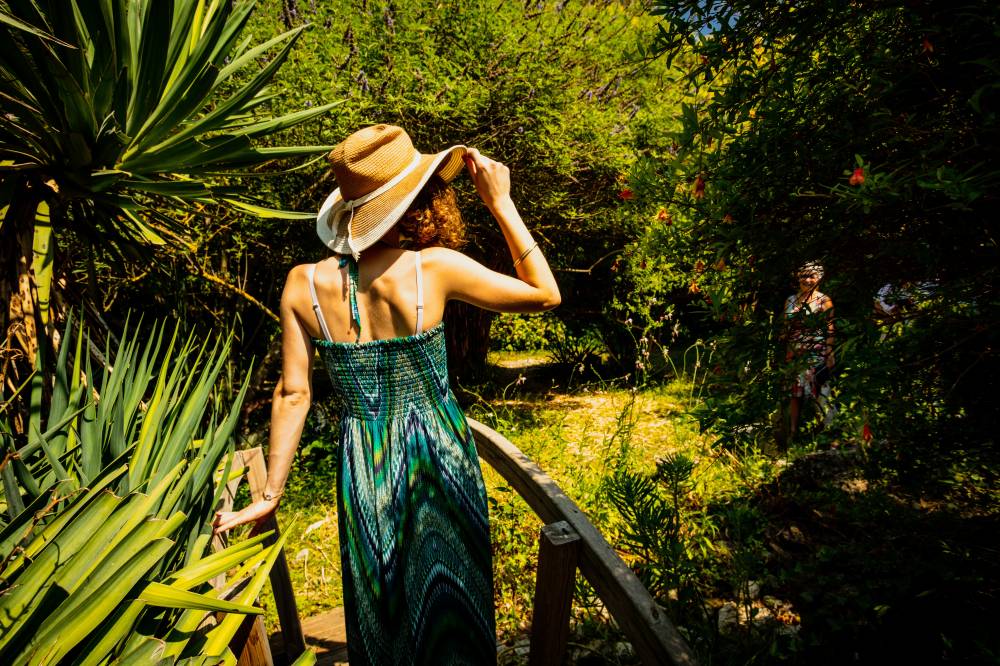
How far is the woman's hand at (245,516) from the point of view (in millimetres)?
1631

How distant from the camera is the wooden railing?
1.24 meters

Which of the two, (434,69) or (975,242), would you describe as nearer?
(975,242)

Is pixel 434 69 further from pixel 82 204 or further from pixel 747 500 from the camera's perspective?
pixel 747 500

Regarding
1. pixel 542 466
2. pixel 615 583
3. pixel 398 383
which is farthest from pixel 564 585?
pixel 542 466

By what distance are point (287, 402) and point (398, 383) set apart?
363 millimetres

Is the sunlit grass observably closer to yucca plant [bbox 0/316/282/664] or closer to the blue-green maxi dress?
the blue-green maxi dress

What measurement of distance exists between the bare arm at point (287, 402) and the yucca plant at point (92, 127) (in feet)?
3.21

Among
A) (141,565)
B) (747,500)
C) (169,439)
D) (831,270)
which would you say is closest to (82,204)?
(169,439)

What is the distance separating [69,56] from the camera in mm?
2045

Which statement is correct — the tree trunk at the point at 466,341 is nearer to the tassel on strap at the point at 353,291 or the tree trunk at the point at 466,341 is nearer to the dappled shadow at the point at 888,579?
the dappled shadow at the point at 888,579

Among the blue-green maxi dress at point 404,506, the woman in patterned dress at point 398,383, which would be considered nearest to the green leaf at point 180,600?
the woman in patterned dress at point 398,383

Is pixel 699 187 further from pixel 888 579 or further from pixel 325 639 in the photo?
pixel 325 639

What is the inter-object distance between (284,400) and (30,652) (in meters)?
0.97

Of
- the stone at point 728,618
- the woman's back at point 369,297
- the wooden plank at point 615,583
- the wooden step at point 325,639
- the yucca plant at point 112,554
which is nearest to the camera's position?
the yucca plant at point 112,554
